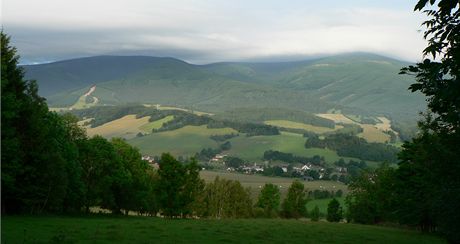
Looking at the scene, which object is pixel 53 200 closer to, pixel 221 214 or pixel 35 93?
pixel 35 93

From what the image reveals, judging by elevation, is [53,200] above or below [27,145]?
below

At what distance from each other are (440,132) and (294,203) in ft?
238

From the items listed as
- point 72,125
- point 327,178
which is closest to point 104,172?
point 72,125

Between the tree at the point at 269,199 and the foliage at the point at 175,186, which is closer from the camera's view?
the foliage at the point at 175,186

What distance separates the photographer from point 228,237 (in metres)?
33.3

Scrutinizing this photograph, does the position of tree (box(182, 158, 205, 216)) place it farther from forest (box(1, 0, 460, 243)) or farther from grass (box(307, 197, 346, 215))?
grass (box(307, 197, 346, 215))

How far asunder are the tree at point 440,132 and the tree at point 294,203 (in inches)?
1630

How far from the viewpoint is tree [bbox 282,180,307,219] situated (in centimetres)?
9638

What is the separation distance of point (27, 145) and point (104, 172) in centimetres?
1787

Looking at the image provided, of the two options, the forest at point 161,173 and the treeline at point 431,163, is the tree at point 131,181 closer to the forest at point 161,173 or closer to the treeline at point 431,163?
the forest at point 161,173

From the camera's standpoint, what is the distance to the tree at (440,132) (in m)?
8.49

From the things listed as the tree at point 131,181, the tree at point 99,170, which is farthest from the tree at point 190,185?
the tree at point 99,170

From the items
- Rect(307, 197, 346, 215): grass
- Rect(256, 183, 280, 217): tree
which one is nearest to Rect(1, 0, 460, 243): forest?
Rect(256, 183, 280, 217): tree

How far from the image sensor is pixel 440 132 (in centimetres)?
2581
